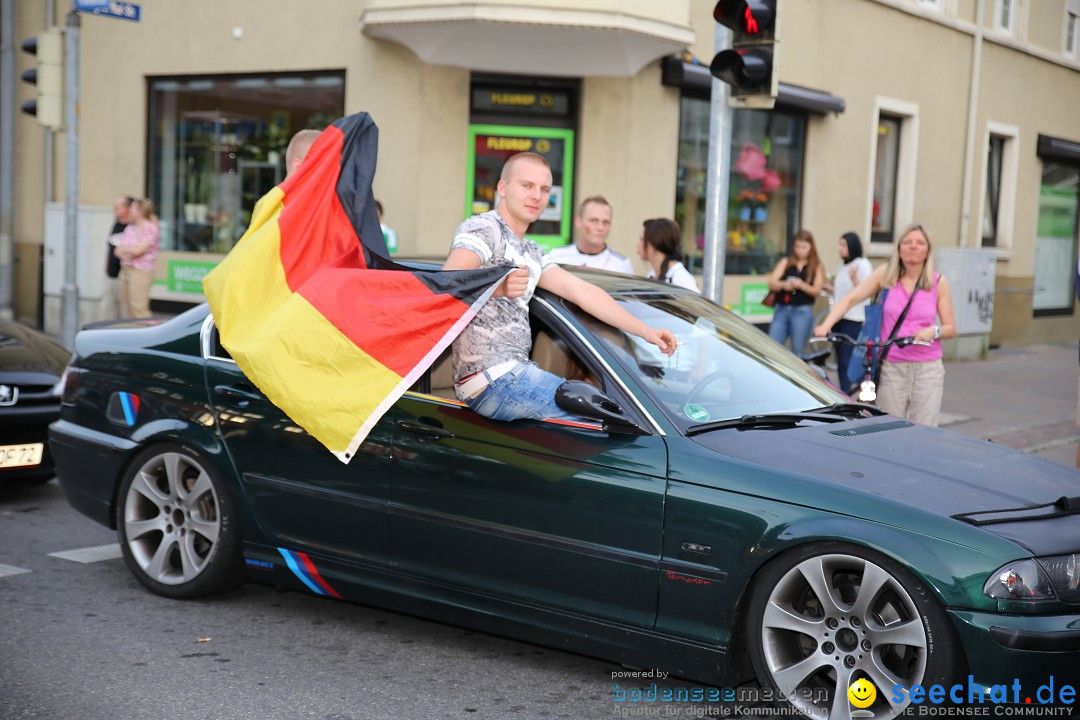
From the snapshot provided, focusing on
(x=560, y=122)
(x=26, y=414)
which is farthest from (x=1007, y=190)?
(x=26, y=414)

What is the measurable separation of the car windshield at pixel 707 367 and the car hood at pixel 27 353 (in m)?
4.23

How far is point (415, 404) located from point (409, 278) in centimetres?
49

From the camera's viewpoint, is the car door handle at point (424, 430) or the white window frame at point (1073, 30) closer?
the car door handle at point (424, 430)

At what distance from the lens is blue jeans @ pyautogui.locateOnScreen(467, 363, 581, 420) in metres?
4.54

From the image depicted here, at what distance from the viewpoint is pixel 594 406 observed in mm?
4293

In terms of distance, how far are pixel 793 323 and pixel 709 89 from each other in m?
3.50

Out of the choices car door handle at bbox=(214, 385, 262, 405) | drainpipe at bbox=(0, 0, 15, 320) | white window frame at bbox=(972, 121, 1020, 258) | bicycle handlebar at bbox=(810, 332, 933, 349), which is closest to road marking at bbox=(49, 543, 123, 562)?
car door handle at bbox=(214, 385, 262, 405)

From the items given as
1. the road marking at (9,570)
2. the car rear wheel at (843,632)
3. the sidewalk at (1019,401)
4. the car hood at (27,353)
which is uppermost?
the car hood at (27,353)

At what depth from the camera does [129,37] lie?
1548 centimetres

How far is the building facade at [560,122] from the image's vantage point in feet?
43.0

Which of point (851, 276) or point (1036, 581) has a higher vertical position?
point (851, 276)

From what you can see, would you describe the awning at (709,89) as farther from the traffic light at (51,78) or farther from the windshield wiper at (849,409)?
the windshield wiper at (849,409)

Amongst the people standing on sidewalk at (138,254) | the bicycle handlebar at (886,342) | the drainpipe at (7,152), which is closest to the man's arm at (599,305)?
the bicycle handlebar at (886,342)

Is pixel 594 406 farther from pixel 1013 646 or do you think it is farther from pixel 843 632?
pixel 1013 646
